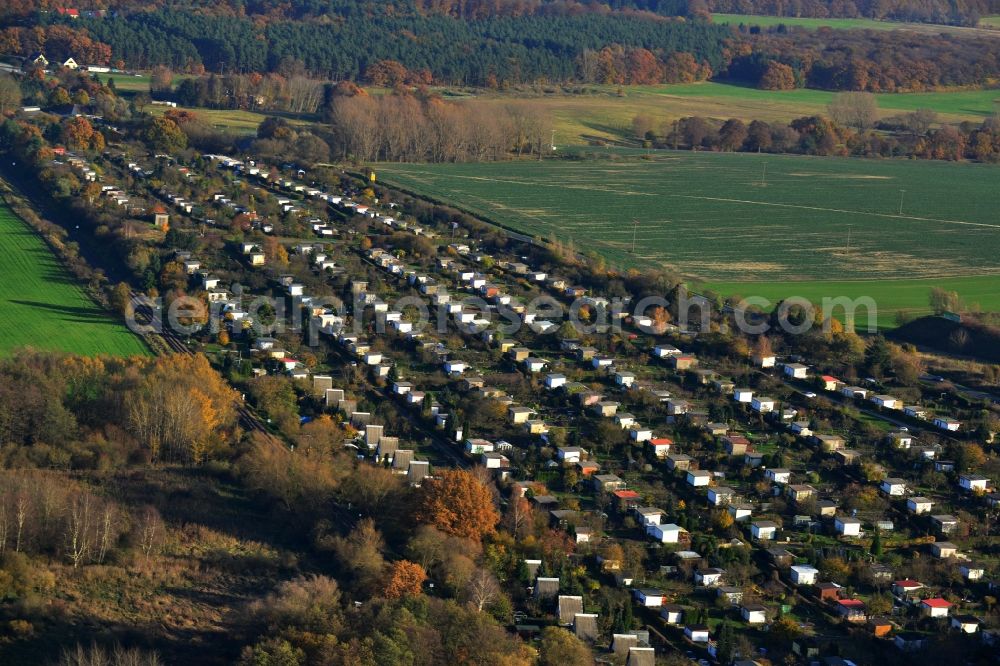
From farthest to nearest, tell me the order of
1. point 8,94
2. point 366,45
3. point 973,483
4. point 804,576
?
point 366,45 → point 8,94 → point 973,483 → point 804,576

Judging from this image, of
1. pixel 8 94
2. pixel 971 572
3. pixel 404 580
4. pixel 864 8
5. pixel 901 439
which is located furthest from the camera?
pixel 864 8

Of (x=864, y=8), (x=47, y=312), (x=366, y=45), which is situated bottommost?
(x=47, y=312)

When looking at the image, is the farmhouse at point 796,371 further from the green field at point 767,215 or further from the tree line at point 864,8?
the tree line at point 864,8

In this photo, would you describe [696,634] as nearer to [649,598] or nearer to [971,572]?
[649,598]

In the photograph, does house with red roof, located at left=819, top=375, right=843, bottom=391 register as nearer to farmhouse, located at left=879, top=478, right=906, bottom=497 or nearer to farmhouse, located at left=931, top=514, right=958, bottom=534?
farmhouse, located at left=879, top=478, right=906, bottom=497

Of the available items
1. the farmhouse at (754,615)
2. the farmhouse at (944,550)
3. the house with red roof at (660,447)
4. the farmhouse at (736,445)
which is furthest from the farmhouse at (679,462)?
the farmhouse at (754,615)

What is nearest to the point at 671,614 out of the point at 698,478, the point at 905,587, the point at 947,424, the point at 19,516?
the point at 905,587

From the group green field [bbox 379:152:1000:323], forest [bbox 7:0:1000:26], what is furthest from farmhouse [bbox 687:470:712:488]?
forest [bbox 7:0:1000:26]
